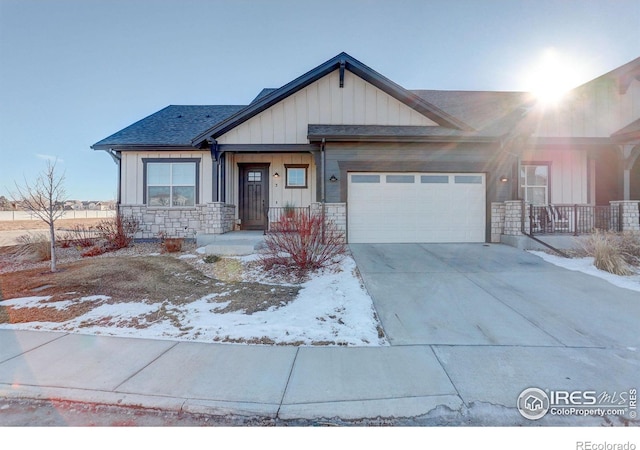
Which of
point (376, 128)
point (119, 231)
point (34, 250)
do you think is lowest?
point (34, 250)

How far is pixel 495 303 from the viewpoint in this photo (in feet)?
15.7

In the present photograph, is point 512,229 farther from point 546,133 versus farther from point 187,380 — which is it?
point 187,380

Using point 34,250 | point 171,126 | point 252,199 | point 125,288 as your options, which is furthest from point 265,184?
point 34,250

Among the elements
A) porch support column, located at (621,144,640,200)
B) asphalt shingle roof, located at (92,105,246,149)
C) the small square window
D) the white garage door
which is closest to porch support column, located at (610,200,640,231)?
porch support column, located at (621,144,640,200)

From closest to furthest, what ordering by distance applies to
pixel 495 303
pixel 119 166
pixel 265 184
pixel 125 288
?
1. pixel 495 303
2. pixel 125 288
3. pixel 119 166
4. pixel 265 184

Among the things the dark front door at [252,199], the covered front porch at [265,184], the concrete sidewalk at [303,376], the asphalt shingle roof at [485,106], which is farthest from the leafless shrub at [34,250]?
the asphalt shingle roof at [485,106]

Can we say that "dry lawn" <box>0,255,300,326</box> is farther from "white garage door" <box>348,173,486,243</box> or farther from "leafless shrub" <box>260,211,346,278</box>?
"white garage door" <box>348,173,486,243</box>

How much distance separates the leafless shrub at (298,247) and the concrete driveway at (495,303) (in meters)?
1.13

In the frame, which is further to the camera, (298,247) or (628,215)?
(628,215)

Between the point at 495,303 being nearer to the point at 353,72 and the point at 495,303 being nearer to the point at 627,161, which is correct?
the point at 353,72

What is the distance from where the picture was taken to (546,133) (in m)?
10.1

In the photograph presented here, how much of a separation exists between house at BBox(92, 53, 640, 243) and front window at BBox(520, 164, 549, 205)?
4 centimetres

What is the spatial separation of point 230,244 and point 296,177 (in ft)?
14.5

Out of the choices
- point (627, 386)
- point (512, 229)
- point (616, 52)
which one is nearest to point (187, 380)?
point (627, 386)
